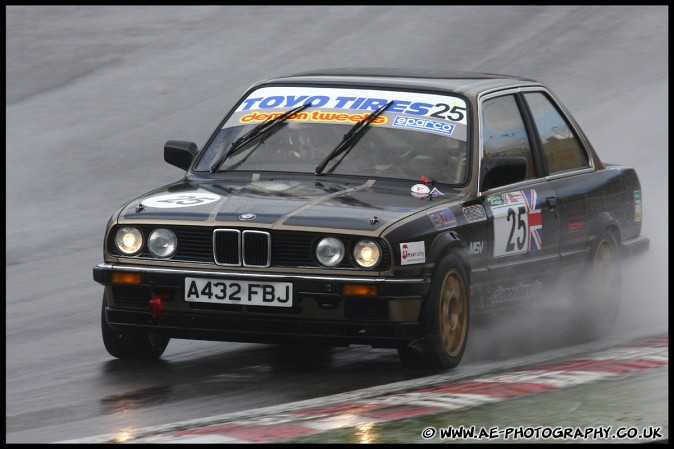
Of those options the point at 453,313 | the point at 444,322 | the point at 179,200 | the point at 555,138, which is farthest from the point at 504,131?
the point at 179,200

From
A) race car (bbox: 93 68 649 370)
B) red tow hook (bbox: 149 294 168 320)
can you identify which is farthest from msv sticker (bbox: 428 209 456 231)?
red tow hook (bbox: 149 294 168 320)

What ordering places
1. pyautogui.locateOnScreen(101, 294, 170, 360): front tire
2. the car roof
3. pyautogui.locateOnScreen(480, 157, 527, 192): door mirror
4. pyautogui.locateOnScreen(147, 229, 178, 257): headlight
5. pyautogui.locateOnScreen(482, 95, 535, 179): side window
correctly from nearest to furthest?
pyautogui.locateOnScreen(147, 229, 178, 257): headlight, pyautogui.locateOnScreen(101, 294, 170, 360): front tire, pyautogui.locateOnScreen(480, 157, 527, 192): door mirror, pyautogui.locateOnScreen(482, 95, 535, 179): side window, the car roof

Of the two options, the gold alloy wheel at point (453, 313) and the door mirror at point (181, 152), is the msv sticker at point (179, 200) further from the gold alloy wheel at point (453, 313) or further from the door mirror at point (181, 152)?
the gold alloy wheel at point (453, 313)

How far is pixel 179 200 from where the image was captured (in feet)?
26.2

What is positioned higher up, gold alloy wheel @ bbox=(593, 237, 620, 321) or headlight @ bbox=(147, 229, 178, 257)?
headlight @ bbox=(147, 229, 178, 257)

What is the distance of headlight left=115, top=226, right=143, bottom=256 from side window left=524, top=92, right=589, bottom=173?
115 inches

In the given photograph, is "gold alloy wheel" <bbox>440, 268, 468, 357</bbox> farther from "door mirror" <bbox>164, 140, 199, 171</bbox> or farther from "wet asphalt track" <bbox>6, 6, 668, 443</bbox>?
"door mirror" <bbox>164, 140, 199, 171</bbox>

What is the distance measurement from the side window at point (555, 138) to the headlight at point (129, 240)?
2925 mm

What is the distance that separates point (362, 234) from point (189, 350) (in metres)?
1.67

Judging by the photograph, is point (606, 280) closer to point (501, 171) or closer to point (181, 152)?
point (501, 171)

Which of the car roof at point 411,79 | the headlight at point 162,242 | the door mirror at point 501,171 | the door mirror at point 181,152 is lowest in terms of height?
the headlight at point 162,242

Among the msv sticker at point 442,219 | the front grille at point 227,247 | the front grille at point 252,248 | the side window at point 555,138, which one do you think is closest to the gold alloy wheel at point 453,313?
the msv sticker at point 442,219

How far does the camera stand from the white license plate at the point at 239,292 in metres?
7.45

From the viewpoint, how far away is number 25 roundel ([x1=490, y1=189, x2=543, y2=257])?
8578 mm
